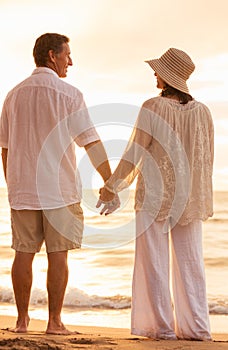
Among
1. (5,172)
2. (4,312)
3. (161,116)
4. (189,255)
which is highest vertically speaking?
(161,116)

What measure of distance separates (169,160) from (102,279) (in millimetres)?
5261

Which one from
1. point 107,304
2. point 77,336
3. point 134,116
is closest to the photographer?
point 77,336

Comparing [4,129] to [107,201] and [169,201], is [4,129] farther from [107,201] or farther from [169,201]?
[169,201]

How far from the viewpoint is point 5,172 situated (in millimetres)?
4777

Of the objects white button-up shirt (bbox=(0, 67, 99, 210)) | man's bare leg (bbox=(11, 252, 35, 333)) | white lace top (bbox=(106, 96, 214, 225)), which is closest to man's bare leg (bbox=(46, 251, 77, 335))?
man's bare leg (bbox=(11, 252, 35, 333))

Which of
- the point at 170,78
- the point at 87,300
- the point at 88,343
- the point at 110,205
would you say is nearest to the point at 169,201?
the point at 110,205

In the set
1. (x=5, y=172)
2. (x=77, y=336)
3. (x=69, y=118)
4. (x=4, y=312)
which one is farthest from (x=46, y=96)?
(x=4, y=312)

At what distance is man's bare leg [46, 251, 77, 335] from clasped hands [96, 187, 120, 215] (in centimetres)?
41

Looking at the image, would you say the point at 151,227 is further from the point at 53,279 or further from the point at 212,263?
the point at 212,263

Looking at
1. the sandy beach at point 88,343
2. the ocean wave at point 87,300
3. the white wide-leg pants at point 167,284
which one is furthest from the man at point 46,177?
the ocean wave at point 87,300

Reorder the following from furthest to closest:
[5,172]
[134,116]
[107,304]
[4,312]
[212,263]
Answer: [212,263], [107,304], [4,312], [134,116], [5,172]

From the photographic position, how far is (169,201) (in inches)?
183

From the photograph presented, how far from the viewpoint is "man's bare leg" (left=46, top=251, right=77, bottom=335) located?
4.54 metres

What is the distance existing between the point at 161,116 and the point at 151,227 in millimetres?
628
